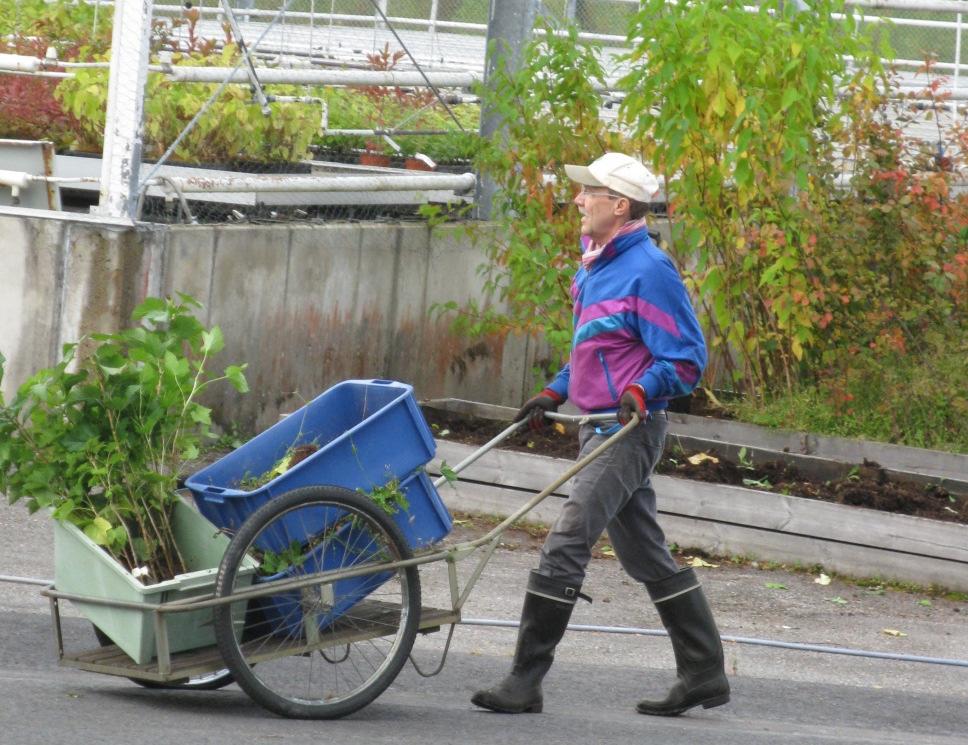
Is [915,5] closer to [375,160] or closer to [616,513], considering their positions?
[375,160]

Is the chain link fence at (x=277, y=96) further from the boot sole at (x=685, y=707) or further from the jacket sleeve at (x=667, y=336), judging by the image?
the boot sole at (x=685, y=707)

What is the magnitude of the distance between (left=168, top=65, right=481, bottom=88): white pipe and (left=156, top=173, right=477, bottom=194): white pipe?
23.6 inches

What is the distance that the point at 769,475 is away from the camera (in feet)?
28.8

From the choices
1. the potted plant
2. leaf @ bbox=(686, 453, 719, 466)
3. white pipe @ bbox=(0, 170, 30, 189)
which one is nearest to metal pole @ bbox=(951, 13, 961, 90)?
leaf @ bbox=(686, 453, 719, 466)

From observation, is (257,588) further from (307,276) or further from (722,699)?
(307,276)

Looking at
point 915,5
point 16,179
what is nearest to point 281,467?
point 16,179

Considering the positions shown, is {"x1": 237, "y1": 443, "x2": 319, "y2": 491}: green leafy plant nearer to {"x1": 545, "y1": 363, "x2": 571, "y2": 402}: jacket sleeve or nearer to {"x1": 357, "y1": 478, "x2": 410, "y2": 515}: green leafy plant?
{"x1": 357, "y1": 478, "x2": 410, "y2": 515}: green leafy plant

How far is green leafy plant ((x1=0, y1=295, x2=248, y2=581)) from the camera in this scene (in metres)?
5.26

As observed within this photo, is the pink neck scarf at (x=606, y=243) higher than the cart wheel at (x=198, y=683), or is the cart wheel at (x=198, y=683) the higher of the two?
the pink neck scarf at (x=606, y=243)

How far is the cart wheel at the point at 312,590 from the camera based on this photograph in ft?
16.6

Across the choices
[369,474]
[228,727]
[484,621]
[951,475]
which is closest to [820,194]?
[951,475]


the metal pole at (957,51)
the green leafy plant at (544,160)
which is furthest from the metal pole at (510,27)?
the metal pole at (957,51)

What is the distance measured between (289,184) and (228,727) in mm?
5216

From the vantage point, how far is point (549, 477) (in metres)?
8.36
